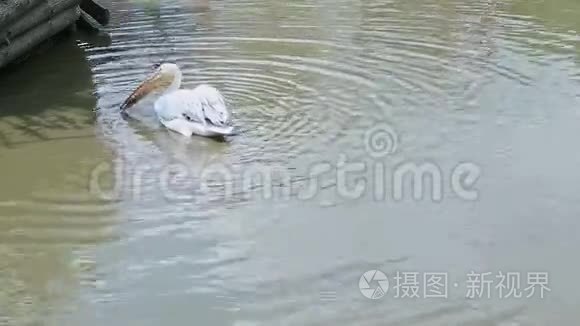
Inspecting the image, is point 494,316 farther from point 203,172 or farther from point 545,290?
point 203,172

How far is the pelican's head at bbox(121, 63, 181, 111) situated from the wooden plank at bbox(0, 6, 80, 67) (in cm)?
174

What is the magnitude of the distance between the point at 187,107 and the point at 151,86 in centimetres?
45

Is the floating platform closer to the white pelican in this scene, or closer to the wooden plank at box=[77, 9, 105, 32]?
the wooden plank at box=[77, 9, 105, 32]

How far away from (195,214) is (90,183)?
936 millimetres

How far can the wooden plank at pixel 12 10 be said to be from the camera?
7.50 metres

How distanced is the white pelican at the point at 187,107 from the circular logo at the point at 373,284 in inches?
86.8

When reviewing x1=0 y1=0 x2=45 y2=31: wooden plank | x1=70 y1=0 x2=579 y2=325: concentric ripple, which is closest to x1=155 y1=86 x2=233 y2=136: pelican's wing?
x1=70 y1=0 x2=579 y2=325: concentric ripple

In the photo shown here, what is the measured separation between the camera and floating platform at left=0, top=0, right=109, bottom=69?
308 inches

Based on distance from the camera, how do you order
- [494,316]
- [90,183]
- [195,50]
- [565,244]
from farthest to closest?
[195,50]
[90,183]
[565,244]
[494,316]

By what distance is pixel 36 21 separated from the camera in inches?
337

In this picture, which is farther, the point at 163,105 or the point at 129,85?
the point at 129,85

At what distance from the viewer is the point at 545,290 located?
4516 millimetres

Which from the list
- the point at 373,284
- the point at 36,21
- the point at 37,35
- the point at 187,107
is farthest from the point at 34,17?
the point at 373,284

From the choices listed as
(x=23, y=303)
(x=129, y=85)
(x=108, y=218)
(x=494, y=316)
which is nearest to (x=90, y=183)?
(x=108, y=218)
